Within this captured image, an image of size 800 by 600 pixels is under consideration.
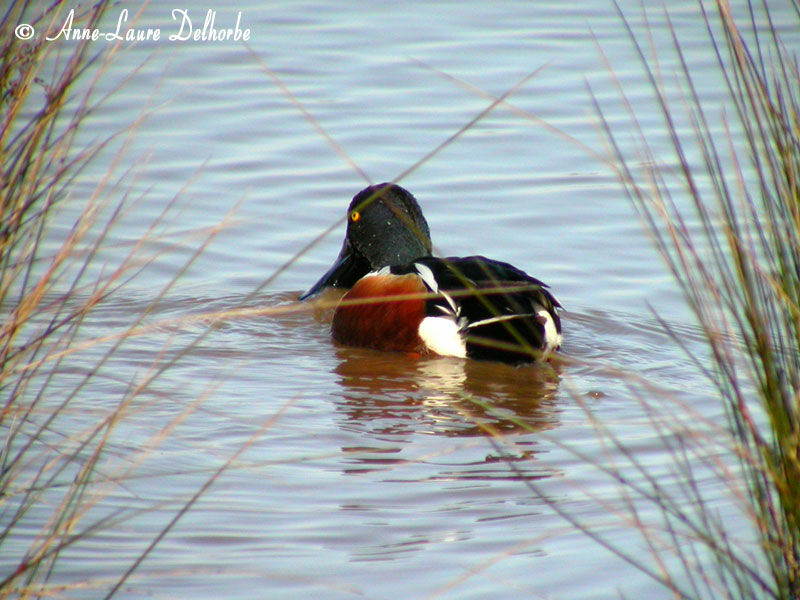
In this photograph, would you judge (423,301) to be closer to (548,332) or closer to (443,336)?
(443,336)

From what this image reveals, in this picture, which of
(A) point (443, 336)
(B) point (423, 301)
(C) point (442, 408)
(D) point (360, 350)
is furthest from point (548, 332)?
(D) point (360, 350)

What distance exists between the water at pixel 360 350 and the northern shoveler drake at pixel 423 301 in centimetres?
13

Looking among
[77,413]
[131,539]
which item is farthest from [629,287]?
[131,539]

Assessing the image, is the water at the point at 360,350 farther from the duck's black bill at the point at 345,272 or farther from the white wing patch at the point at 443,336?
the duck's black bill at the point at 345,272

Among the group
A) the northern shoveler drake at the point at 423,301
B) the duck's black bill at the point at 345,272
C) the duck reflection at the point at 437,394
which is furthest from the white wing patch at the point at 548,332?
the duck's black bill at the point at 345,272

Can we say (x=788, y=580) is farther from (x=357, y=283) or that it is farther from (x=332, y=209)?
(x=332, y=209)

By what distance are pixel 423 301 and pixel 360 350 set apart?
467 millimetres

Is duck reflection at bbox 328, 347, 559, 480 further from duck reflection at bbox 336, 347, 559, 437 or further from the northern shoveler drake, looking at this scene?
the northern shoveler drake

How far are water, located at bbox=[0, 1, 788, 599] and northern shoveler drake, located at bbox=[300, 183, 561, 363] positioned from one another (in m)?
0.13

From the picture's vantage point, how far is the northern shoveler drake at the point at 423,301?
5.41 m

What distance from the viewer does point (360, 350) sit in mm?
6105

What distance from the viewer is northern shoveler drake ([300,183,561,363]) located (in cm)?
541

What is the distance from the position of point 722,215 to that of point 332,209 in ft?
17.0

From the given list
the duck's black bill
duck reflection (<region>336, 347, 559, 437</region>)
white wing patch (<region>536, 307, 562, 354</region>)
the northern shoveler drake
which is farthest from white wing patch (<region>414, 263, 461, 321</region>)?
the duck's black bill
